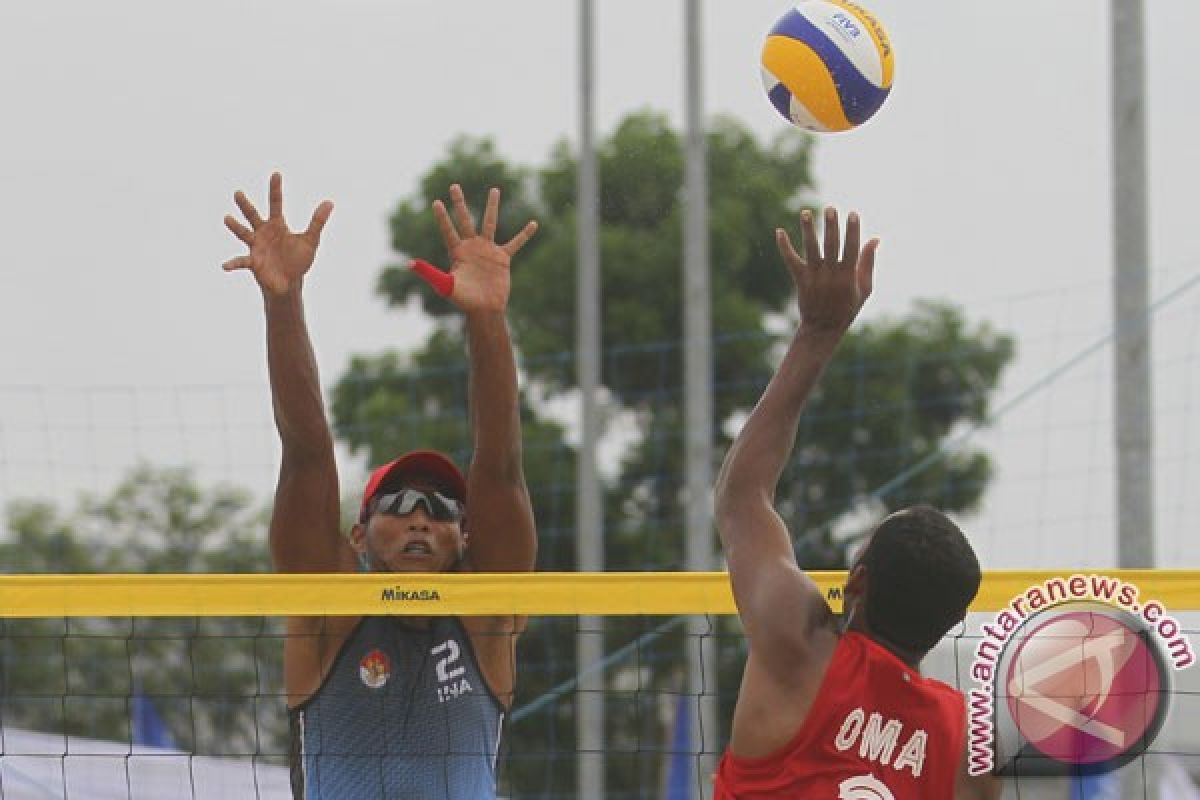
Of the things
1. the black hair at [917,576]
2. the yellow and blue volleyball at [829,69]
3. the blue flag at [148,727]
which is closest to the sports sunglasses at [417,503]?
the black hair at [917,576]

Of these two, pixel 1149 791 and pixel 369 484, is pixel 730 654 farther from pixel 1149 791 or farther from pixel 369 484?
pixel 369 484

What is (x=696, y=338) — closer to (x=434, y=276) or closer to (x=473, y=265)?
(x=473, y=265)

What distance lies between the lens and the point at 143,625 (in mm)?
20938

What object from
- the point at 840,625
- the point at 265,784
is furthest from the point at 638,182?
the point at 840,625

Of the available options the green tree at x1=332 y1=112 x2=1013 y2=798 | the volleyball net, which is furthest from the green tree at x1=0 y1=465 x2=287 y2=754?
the volleyball net

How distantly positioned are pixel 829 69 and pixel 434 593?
192 cm

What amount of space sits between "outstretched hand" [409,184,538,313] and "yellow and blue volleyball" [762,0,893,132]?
1266 millimetres

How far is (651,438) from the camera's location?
802 inches

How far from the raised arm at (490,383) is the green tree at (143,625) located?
1347 cm

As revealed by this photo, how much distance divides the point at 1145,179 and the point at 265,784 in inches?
175

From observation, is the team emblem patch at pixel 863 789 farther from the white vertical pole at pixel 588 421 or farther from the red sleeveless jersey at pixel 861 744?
the white vertical pole at pixel 588 421

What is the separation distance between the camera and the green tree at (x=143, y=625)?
1931 cm

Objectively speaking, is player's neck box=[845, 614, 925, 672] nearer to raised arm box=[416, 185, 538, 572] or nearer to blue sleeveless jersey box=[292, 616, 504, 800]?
raised arm box=[416, 185, 538, 572]

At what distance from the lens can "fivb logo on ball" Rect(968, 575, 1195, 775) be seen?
18.7 ft
